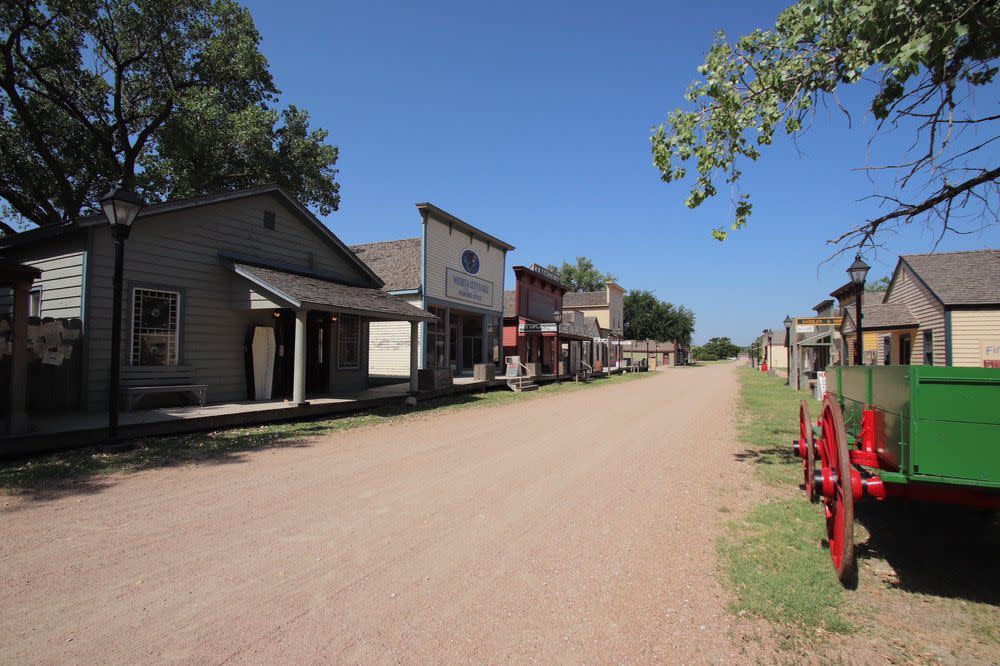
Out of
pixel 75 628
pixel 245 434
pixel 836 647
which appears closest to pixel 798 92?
pixel 836 647

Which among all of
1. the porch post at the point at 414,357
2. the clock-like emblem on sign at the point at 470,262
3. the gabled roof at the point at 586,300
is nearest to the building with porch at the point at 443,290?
the clock-like emblem on sign at the point at 470,262

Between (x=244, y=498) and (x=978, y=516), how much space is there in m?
7.63

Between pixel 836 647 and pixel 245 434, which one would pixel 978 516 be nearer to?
pixel 836 647

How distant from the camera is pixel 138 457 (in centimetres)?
769

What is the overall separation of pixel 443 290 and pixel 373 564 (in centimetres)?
1835

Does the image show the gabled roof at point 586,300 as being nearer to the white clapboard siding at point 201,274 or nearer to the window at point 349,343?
the window at point 349,343

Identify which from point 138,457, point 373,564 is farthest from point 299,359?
point 373,564

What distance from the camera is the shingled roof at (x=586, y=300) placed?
162ft

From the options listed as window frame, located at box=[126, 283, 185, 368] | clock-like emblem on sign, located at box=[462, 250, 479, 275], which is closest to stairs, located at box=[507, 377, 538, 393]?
clock-like emblem on sign, located at box=[462, 250, 479, 275]

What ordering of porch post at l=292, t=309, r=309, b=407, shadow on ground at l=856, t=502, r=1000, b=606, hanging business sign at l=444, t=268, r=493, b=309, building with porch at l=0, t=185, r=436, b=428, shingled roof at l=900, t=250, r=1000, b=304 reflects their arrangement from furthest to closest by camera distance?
hanging business sign at l=444, t=268, r=493, b=309
shingled roof at l=900, t=250, r=1000, b=304
porch post at l=292, t=309, r=309, b=407
building with porch at l=0, t=185, r=436, b=428
shadow on ground at l=856, t=502, r=1000, b=606

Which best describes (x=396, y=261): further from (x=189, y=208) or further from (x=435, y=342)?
(x=189, y=208)

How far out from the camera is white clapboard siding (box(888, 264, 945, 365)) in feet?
59.3

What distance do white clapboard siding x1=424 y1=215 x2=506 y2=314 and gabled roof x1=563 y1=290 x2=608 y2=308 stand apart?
2417 centimetres

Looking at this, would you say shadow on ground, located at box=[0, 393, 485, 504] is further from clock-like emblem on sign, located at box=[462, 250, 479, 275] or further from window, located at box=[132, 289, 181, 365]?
clock-like emblem on sign, located at box=[462, 250, 479, 275]
